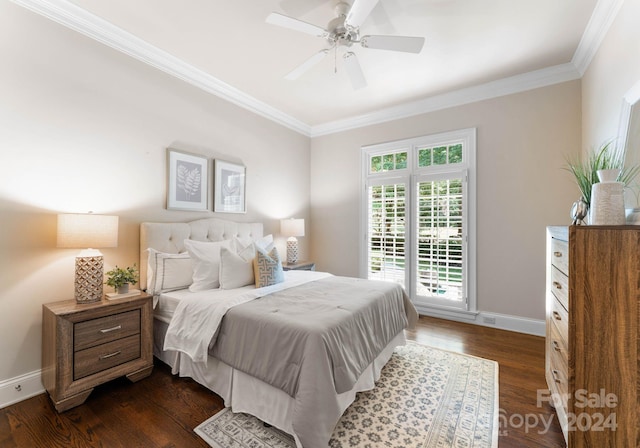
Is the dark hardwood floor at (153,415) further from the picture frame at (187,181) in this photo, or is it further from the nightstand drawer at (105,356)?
the picture frame at (187,181)

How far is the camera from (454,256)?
11.7ft

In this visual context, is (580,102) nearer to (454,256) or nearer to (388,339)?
(454,256)

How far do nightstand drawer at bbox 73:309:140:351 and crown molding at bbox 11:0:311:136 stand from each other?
235cm

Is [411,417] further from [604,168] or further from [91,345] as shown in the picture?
[91,345]

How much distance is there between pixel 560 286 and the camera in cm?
167

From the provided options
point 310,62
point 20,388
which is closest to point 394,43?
point 310,62

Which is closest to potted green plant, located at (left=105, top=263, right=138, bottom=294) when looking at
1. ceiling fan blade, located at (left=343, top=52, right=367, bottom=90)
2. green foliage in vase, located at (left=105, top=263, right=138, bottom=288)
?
green foliage in vase, located at (left=105, top=263, right=138, bottom=288)

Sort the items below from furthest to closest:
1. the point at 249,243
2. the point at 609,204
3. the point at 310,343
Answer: the point at 249,243 → the point at 310,343 → the point at 609,204

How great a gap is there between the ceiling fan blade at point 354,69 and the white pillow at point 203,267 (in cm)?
214

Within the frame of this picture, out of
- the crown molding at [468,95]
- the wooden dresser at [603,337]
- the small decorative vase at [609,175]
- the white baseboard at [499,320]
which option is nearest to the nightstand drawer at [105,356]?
the wooden dresser at [603,337]

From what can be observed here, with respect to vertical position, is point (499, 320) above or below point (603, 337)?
below

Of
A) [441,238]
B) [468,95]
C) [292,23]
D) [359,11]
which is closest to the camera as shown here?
[359,11]

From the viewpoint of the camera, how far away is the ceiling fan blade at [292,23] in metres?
1.84

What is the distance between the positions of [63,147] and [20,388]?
5.97 feet
